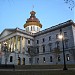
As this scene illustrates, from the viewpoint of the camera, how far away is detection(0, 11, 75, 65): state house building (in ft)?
166

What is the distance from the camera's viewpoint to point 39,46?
61.4 metres

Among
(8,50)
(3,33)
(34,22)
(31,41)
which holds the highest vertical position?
(34,22)

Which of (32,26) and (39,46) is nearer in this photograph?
(39,46)

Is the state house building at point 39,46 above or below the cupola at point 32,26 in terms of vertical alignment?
below

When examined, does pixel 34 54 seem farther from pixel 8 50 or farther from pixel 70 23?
pixel 70 23

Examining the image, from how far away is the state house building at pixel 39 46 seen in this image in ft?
166

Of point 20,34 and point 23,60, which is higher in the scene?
point 20,34

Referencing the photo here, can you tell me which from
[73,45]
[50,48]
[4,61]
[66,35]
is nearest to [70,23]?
[66,35]

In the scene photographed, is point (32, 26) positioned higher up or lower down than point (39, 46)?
higher up

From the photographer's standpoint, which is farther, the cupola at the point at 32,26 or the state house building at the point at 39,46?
the cupola at the point at 32,26

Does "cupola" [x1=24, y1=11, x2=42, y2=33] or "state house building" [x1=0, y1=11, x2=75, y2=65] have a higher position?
"cupola" [x1=24, y1=11, x2=42, y2=33]

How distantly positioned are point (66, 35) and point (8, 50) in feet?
78.5

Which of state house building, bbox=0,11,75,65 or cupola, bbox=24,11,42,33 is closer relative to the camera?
state house building, bbox=0,11,75,65

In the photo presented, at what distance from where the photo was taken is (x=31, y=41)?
208 feet
